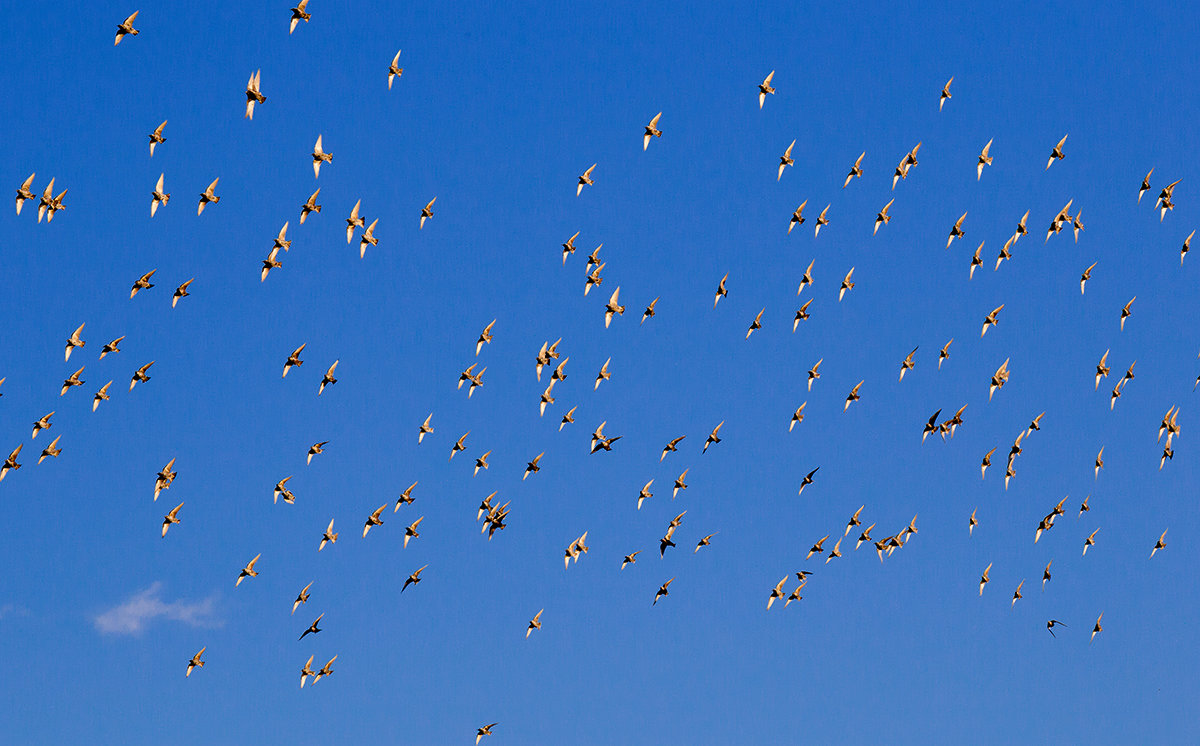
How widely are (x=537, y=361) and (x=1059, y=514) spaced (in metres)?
46.2

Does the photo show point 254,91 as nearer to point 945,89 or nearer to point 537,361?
point 537,361

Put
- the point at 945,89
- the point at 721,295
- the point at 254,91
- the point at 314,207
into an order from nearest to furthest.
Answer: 1. the point at 254,91
2. the point at 314,207
3. the point at 945,89
4. the point at 721,295

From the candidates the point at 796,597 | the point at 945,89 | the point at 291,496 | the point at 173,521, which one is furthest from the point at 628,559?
the point at 945,89

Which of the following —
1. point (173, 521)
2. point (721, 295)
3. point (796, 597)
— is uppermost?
point (721, 295)

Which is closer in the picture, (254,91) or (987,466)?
(254,91)

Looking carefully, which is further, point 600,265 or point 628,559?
point 628,559

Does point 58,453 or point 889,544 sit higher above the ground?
point 58,453

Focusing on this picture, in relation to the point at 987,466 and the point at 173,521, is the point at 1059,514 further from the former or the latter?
the point at 173,521

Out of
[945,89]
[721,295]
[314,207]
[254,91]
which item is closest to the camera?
[254,91]

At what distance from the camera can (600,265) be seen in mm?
107500

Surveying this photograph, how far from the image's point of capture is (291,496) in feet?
329

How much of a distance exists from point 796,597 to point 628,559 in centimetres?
1486

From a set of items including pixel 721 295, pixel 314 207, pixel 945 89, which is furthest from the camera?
pixel 721 295

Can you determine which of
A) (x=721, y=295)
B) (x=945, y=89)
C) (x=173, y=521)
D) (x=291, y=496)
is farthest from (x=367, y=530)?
(x=945, y=89)
